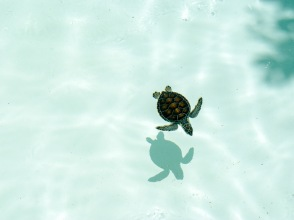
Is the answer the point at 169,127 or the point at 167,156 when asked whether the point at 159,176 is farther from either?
the point at 169,127

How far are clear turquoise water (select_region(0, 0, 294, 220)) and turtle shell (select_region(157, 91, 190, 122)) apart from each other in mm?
760

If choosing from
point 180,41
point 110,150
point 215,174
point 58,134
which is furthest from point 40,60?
point 215,174

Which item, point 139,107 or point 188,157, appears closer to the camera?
point 188,157

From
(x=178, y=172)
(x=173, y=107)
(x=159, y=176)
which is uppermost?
(x=173, y=107)

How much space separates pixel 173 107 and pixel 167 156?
1141 mm

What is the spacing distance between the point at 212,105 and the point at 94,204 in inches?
121

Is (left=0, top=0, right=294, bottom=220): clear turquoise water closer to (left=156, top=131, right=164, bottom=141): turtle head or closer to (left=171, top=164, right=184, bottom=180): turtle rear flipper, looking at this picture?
(left=171, top=164, right=184, bottom=180): turtle rear flipper

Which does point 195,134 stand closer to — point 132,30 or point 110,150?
point 110,150

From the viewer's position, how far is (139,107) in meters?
7.94

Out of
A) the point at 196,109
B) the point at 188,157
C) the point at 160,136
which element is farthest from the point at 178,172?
the point at 196,109

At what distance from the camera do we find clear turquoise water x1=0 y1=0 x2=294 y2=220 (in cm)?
730

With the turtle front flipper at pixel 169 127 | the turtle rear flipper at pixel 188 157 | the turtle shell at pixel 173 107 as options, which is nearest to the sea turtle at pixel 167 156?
the turtle rear flipper at pixel 188 157

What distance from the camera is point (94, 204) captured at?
723 centimetres

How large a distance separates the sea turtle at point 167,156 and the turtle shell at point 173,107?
781mm
